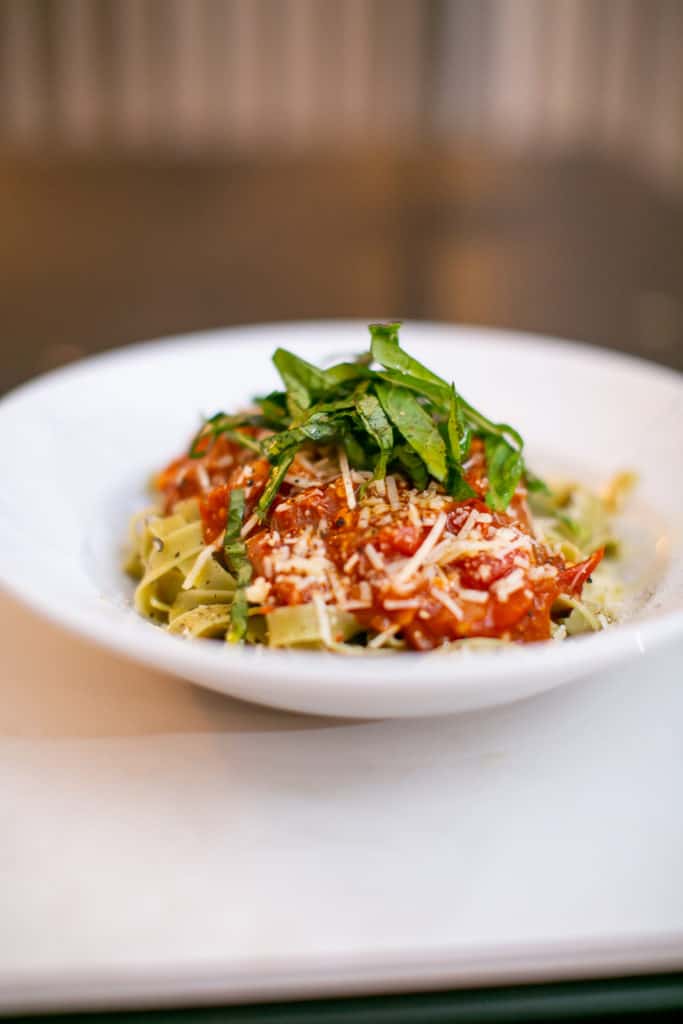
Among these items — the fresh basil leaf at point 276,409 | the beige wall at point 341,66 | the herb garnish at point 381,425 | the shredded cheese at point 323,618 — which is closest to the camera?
the shredded cheese at point 323,618

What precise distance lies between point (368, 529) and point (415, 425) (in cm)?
32

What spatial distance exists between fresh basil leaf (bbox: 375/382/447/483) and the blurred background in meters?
2.15

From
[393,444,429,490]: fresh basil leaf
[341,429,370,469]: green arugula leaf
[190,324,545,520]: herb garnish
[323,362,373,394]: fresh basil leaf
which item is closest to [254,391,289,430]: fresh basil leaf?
[190,324,545,520]: herb garnish

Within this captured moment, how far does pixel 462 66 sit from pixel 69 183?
6961 mm

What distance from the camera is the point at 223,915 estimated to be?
4.37 feet

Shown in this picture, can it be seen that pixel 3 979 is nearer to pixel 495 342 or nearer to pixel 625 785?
pixel 625 785

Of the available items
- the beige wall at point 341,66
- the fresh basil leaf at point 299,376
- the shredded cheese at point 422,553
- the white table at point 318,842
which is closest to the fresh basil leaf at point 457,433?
the shredded cheese at point 422,553

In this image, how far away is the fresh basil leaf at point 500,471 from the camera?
6.74ft

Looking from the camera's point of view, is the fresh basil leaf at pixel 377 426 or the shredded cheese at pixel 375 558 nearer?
the shredded cheese at pixel 375 558

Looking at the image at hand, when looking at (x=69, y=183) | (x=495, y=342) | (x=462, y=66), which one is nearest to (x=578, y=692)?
(x=495, y=342)

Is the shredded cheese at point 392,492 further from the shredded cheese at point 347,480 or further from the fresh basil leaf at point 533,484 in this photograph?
the fresh basil leaf at point 533,484

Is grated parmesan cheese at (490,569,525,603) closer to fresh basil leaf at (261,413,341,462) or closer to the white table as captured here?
the white table

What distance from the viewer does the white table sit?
1283mm

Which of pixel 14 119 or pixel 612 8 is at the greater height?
pixel 612 8
